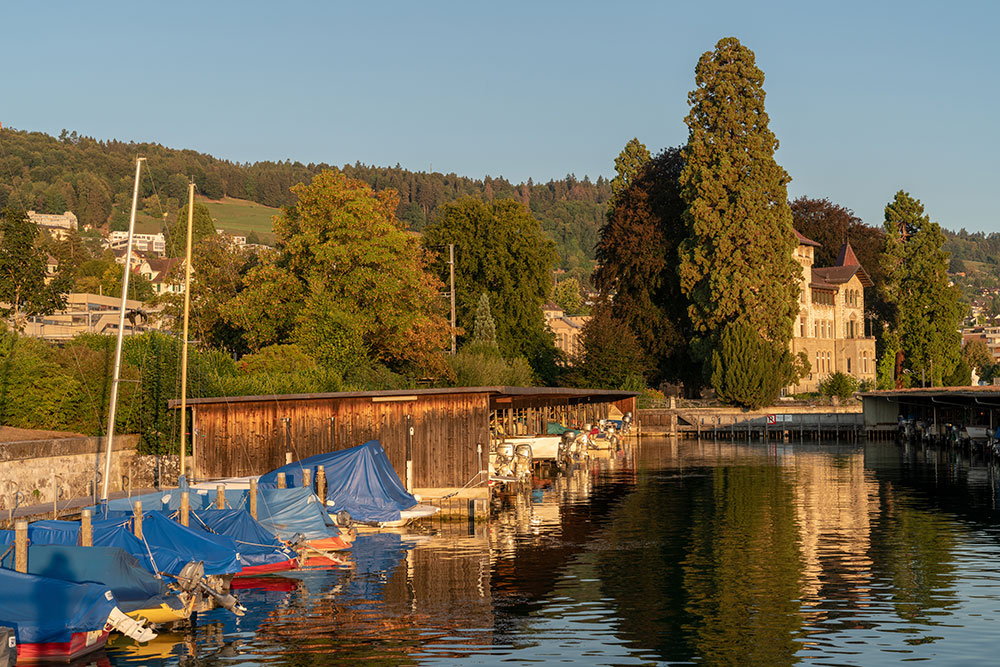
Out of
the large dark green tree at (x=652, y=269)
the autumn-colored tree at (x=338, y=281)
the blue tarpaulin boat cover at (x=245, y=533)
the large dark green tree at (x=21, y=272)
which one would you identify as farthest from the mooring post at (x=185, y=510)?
the large dark green tree at (x=652, y=269)

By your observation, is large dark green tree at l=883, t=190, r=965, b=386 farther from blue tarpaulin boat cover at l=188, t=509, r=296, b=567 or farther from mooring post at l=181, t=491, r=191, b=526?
mooring post at l=181, t=491, r=191, b=526

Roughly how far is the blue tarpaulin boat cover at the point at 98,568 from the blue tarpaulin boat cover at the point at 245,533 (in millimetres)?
5940

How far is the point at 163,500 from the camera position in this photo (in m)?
33.7

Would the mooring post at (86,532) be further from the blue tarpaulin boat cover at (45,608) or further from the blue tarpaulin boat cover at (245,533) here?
the blue tarpaulin boat cover at (245,533)

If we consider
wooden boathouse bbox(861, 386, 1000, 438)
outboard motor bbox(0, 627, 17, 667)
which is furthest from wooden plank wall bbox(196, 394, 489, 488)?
wooden boathouse bbox(861, 386, 1000, 438)

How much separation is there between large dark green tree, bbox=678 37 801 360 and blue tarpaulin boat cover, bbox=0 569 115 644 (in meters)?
77.0

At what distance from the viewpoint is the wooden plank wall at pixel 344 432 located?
4325cm

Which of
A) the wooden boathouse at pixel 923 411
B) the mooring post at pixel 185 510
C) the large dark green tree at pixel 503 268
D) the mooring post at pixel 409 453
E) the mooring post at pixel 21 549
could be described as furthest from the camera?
the large dark green tree at pixel 503 268

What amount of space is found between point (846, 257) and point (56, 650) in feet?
381

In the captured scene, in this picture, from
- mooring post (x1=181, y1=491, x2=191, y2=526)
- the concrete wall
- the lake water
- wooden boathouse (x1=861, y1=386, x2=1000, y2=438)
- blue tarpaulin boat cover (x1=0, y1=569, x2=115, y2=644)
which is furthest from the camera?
wooden boathouse (x1=861, y1=386, x2=1000, y2=438)

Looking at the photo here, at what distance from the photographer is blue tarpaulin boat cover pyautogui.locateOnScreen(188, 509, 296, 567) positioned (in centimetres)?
3144

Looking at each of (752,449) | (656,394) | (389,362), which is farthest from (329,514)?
(656,394)

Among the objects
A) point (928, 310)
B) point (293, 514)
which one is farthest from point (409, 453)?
point (928, 310)

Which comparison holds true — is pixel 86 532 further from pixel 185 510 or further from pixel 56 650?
pixel 185 510
